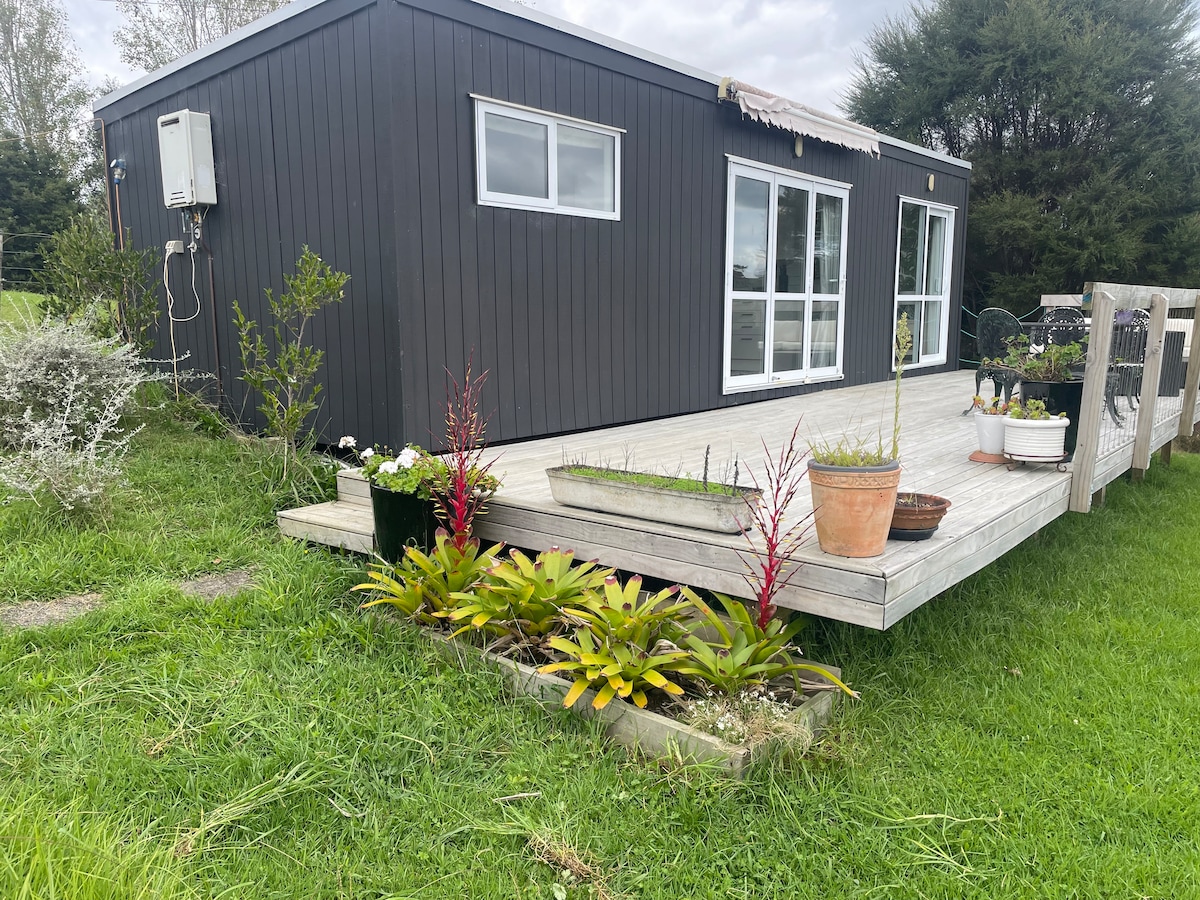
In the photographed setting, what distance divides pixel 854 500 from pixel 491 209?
9.65 ft

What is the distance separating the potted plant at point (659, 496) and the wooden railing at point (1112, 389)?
5.36 feet

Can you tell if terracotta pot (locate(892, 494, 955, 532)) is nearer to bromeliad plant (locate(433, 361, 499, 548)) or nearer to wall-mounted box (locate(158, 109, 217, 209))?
bromeliad plant (locate(433, 361, 499, 548))

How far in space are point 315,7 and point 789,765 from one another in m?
4.35

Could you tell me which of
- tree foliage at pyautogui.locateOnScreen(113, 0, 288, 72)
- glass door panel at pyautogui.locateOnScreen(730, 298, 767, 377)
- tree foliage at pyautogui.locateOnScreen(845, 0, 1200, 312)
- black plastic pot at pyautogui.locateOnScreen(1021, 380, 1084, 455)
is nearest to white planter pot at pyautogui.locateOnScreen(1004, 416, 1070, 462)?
black plastic pot at pyautogui.locateOnScreen(1021, 380, 1084, 455)

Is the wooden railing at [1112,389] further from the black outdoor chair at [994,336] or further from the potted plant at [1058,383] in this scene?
the black outdoor chair at [994,336]

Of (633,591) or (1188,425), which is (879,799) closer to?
(633,591)

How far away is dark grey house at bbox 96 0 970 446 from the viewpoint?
4.30 metres

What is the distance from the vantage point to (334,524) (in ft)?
11.6

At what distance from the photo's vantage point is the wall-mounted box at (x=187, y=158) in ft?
16.9

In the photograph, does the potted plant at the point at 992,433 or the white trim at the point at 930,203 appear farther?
the white trim at the point at 930,203

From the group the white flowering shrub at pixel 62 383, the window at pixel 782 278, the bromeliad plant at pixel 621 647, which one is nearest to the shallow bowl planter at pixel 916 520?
the bromeliad plant at pixel 621 647

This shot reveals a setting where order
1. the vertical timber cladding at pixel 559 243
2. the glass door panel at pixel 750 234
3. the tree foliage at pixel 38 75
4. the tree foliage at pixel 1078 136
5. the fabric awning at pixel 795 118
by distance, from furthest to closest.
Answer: the tree foliage at pixel 38 75
the tree foliage at pixel 1078 136
the glass door panel at pixel 750 234
the fabric awning at pixel 795 118
the vertical timber cladding at pixel 559 243

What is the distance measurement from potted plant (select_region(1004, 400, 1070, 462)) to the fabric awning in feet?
11.2

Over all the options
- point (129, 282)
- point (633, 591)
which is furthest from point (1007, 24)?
point (633, 591)
